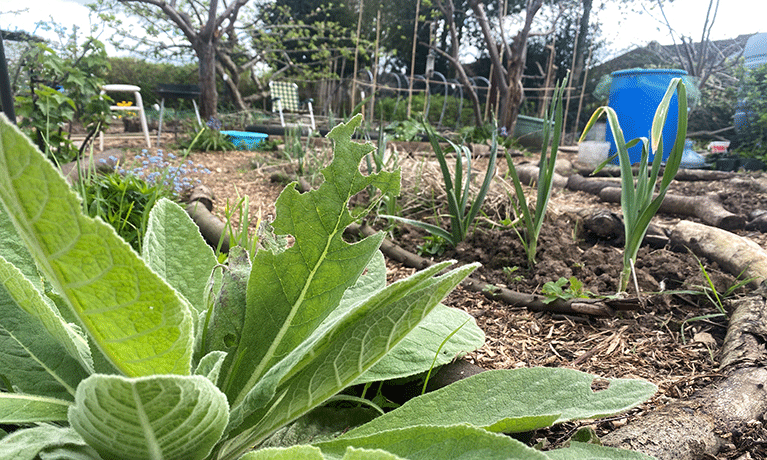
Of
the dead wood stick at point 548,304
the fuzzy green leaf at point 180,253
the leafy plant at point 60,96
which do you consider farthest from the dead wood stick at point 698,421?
the leafy plant at point 60,96

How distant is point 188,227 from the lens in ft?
2.81

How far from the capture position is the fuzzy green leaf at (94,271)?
383mm

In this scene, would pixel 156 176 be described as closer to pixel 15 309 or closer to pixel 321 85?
pixel 15 309

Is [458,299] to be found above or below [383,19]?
below

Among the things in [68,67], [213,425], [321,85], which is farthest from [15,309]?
[321,85]

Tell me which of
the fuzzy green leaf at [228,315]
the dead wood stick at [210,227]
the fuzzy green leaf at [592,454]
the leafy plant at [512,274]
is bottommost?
the leafy plant at [512,274]

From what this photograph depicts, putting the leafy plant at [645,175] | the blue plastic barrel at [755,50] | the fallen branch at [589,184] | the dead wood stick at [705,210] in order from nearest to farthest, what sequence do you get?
the leafy plant at [645,175] → the dead wood stick at [705,210] → the fallen branch at [589,184] → the blue plastic barrel at [755,50]

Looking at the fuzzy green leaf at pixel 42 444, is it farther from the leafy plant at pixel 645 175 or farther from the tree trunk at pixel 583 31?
the tree trunk at pixel 583 31

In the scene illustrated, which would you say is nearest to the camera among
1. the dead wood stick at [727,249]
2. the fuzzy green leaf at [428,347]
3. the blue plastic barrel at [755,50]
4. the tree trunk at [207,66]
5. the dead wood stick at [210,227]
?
the fuzzy green leaf at [428,347]

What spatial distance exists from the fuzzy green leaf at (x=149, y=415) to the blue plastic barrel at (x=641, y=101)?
7371mm

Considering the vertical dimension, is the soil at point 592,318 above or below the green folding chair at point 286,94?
below

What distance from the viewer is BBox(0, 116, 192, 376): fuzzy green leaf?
38cm

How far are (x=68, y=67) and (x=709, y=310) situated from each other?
189 inches

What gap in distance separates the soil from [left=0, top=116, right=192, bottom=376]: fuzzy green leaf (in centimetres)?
77
